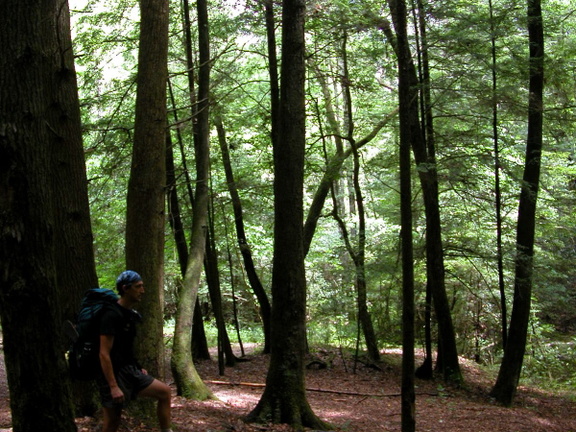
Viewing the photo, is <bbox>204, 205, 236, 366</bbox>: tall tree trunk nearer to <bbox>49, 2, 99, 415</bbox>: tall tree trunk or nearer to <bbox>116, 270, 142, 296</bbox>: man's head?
<bbox>49, 2, 99, 415</bbox>: tall tree trunk

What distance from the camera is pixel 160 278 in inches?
253

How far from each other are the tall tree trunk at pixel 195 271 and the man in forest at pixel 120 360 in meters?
3.42

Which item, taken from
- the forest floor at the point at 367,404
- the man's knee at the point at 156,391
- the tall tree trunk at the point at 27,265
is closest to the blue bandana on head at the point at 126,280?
the man's knee at the point at 156,391

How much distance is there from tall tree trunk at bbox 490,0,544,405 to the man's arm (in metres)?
9.23

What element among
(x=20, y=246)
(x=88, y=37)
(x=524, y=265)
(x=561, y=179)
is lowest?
(x=524, y=265)

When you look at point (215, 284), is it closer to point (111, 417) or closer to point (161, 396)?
point (161, 396)

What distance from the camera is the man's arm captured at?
157 inches

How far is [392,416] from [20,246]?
25.9 ft

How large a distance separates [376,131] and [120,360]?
10.7 m

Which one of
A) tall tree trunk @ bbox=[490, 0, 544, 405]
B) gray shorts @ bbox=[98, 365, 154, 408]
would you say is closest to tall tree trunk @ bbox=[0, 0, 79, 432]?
gray shorts @ bbox=[98, 365, 154, 408]

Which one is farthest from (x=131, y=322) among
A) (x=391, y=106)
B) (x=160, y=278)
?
(x=391, y=106)

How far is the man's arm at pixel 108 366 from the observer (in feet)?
13.1

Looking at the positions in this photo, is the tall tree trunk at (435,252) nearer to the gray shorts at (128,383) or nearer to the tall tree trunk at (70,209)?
the tall tree trunk at (70,209)

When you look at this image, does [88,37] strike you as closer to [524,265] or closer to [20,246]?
[20,246]
